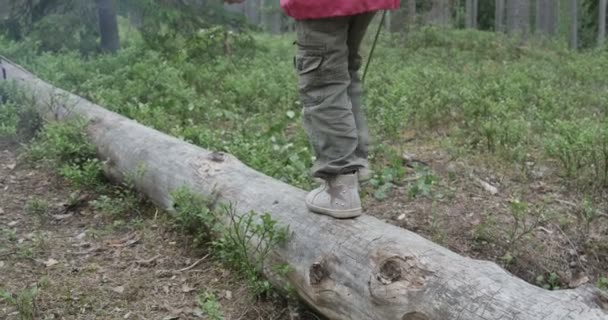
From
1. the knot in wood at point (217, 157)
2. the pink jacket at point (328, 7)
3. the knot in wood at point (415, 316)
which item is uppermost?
the pink jacket at point (328, 7)

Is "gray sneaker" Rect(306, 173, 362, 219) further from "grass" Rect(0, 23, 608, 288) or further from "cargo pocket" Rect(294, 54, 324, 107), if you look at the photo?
"grass" Rect(0, 23, 608, 288)

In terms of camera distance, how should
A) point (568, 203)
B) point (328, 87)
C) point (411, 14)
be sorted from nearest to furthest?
point (328, 87) → point (568, 203) → point (411, 14)

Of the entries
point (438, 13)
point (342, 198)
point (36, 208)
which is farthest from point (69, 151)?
point (438, 13)

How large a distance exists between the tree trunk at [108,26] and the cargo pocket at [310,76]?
940 cm

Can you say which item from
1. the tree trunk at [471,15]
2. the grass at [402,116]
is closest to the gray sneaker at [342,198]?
the grass at [402,116]

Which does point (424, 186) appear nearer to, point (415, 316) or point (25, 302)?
point (415, 316)

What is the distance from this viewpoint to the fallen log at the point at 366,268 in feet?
7.94

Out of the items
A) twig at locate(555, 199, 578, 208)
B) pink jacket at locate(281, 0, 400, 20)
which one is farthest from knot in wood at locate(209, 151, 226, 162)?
twig at locate(555, 199, 578, 208)

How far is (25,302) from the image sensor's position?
326cm

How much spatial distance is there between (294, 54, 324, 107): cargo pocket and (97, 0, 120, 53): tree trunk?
9403mm

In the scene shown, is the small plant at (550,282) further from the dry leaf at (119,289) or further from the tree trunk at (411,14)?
the tree trunk at (411,14)

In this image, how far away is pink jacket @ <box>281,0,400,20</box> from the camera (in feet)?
9.60

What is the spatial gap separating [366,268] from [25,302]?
1.74 metres

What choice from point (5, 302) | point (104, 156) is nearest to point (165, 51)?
point (104, 156)
